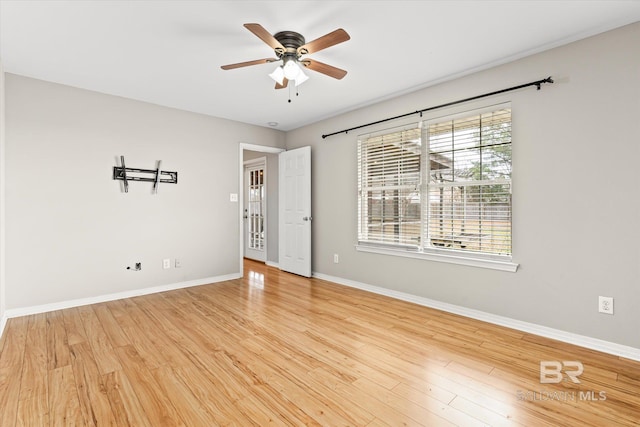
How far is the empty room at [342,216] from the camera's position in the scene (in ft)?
6.37

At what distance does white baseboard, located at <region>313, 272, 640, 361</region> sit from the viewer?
232 centimetres

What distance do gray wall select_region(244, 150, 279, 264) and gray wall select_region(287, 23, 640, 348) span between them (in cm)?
311

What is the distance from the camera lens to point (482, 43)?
261 centimetres

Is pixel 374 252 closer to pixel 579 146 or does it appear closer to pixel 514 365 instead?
pixel 514 365

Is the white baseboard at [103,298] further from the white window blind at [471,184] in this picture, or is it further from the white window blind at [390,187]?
the white window blind at [471,184]

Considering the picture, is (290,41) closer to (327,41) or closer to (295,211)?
(327,41)

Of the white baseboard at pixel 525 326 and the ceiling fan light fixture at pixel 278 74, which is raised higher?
the ceiling fan light fixture at pixel 278 74

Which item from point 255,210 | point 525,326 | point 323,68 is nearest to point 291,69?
point 323,68

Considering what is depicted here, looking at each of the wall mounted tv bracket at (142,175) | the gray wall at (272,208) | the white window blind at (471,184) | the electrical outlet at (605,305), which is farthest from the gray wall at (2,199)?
the electrical outlet at (605,305)

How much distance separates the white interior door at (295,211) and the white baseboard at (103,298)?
102 cm

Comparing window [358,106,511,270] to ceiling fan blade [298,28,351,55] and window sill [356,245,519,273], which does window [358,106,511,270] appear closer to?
window sill [356,245,519,273]

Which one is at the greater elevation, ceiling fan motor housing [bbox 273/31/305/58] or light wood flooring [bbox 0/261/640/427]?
ceiling fan motor housing [bbox 273/31/305/58]

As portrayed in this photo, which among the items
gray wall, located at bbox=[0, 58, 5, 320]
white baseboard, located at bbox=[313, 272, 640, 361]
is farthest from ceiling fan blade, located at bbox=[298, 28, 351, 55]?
gray wall, located at bbox=[0, 58, 5, 320]

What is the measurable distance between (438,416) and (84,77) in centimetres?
439
